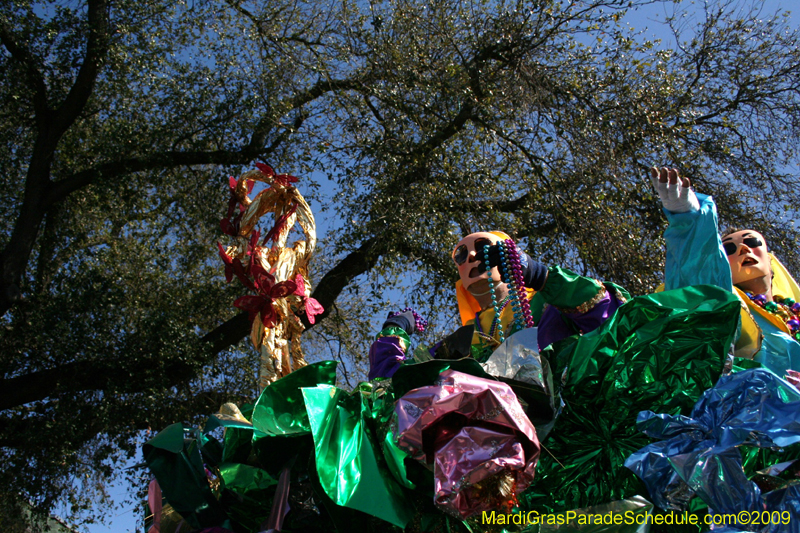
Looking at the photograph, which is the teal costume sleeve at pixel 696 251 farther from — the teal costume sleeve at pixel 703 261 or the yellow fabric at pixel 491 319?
the yellow fabric at pixel 491 319

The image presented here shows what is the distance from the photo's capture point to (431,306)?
270 inches

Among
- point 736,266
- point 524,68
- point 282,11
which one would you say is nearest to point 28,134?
point 282,11

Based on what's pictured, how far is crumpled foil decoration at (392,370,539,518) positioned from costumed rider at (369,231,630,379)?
674 mm

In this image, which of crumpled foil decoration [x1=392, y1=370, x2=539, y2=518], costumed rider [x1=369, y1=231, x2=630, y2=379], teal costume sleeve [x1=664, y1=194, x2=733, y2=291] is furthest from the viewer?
costumed rider [x1=369, y1=231, x2=630, y2=379]

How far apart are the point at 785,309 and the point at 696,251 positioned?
97cm

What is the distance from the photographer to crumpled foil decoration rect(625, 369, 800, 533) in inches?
64.1

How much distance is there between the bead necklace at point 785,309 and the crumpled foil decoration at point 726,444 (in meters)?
1.43

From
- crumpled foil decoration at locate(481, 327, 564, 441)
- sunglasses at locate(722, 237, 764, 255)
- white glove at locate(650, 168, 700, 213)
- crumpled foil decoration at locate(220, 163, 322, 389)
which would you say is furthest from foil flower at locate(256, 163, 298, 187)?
sunglasses at locate(722, 237, 764, 255)

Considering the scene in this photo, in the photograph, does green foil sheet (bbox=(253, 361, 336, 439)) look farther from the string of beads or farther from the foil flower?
the foil flower

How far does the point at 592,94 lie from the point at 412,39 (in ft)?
5.62

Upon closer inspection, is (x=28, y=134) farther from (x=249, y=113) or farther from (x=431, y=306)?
(x=431, y=306)

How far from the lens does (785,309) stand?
320cm

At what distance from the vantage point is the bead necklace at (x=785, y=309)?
308cm

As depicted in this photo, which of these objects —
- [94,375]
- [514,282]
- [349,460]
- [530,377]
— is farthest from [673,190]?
[94,375]
